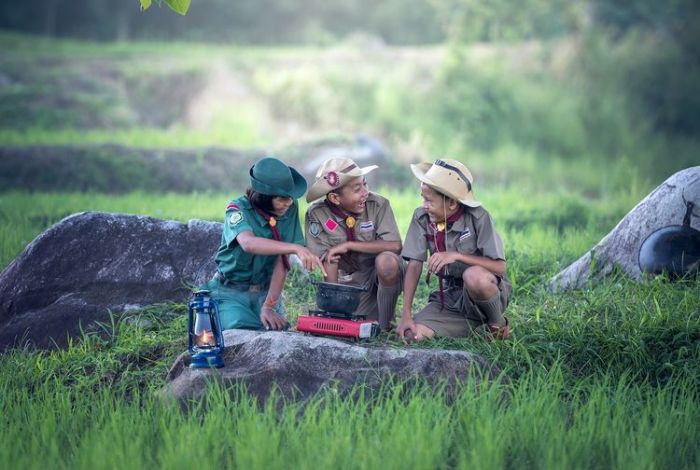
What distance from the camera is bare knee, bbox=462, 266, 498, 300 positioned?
559 centimetres

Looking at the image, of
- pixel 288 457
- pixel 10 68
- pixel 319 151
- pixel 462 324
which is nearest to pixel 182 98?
pixel 10 68

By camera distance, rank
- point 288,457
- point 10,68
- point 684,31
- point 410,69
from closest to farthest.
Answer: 1. point 288,457
2. point 10,68
3. point 410,69
4. point 684,31

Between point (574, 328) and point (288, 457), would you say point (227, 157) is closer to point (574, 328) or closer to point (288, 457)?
point (574, 328)

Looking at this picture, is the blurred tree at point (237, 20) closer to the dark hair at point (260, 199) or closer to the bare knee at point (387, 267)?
the dark hair at point (260, 199)

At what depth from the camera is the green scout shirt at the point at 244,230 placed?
594 centimetres

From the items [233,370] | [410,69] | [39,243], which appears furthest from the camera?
[410,69]

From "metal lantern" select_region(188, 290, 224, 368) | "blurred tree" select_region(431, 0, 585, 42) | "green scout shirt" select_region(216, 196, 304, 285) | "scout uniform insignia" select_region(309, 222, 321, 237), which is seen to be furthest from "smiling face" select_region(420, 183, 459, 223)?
"blurred tree" select_region(431, 0, 585, 42)

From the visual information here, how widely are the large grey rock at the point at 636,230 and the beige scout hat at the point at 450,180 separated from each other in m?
1.75

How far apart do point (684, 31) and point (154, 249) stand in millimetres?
18327

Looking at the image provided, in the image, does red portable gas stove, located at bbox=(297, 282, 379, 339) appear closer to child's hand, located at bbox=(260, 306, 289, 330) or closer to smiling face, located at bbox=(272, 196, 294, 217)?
child's hand, located at bbox=(260, 306, 289, 330)

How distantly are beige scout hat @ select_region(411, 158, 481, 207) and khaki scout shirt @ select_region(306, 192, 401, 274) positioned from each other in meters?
0.41

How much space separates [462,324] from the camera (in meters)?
5.95

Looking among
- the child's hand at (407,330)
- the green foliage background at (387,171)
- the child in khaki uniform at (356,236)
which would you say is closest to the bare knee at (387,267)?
the child in khaki uniform at (356,236)

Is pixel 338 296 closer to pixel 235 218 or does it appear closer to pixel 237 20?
pixel 235 218
